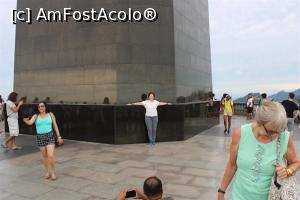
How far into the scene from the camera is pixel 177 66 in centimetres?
1205

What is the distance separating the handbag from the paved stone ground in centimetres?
300

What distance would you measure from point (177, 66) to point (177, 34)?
1.28 metres

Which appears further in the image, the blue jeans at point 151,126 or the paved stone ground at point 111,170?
the blue jeans at point 151,126

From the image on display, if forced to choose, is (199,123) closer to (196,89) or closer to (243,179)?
(196,89)

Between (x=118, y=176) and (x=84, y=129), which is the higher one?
(x=84, y=129)

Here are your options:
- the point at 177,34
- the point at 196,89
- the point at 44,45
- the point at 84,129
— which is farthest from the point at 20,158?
the point at 196,89

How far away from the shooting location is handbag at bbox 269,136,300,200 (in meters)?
2.34

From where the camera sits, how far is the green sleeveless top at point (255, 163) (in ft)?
8.20

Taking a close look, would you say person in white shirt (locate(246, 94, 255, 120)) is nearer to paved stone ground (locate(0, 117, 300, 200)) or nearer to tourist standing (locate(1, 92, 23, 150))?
paved stone ground (locate(0, 117, 300, 200))

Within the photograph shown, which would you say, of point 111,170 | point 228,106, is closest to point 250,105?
point 228,106

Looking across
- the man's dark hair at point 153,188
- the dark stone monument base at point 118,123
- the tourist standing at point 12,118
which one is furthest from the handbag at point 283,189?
the tourist standing at point 12,118

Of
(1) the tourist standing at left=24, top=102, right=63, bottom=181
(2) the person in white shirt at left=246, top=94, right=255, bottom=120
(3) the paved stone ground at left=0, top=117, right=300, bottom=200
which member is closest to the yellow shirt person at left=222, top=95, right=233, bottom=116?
(3) the paved stone ground at left=0, top=117, right=300, bottom=200

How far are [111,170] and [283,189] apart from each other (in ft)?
17.0

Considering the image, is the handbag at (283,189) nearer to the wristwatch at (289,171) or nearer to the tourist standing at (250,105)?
the wristwatch at (289,171)
